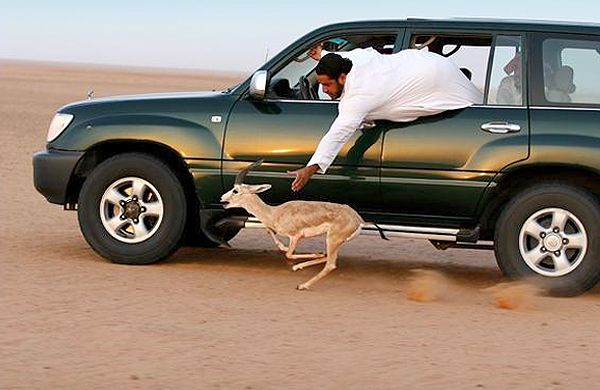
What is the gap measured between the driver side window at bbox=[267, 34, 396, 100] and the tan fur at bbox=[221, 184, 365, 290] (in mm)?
836

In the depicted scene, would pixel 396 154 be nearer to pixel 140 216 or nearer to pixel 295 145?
pixel 295 145

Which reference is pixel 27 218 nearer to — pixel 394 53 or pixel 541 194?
pixel 394 53

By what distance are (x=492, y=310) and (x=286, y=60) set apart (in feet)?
7.40

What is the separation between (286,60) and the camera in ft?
31.0

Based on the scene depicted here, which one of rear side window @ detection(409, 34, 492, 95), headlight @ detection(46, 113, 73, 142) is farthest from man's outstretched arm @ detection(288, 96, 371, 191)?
headlight @ detection(46, 113, 73, 142)

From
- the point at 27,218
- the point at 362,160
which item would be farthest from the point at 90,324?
the point at 27,218

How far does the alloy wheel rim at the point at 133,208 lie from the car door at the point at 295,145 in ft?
1.92

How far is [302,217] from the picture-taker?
886 centimetres

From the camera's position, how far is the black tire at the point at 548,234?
886cm

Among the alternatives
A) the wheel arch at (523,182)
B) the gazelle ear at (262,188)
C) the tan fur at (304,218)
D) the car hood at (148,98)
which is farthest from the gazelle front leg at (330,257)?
the car hood at (148,98)

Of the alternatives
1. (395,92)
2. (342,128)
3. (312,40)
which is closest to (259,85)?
(312,40)

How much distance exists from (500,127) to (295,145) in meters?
1.35

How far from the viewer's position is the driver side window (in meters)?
9.51

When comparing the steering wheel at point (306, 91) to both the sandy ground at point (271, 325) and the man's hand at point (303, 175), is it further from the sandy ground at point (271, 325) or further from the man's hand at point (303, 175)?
the sandy ground at point (271, 325)
